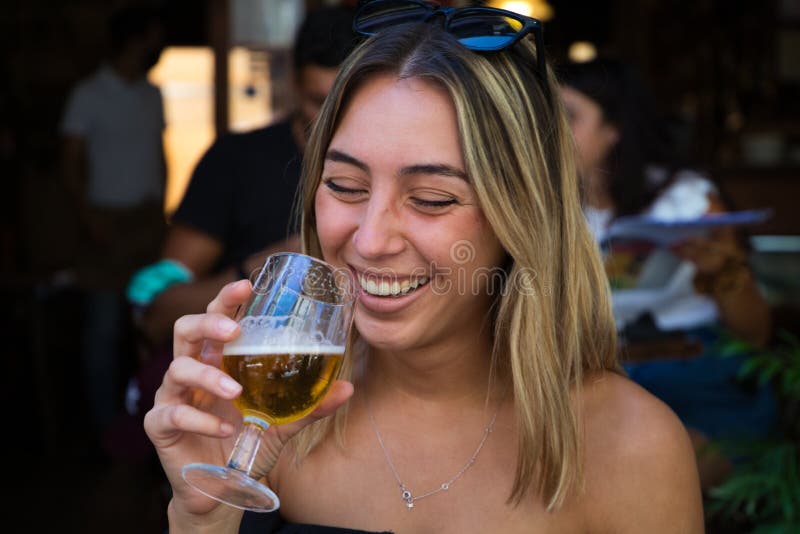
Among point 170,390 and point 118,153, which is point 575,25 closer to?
point 118,153

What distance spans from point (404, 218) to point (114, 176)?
447 centimetres

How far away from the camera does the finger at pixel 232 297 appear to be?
4.61ft

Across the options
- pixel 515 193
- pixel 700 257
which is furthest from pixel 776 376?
pixel 515 193

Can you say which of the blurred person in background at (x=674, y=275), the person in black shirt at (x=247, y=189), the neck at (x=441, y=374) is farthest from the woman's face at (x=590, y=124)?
the neck at (x=441, y=374)

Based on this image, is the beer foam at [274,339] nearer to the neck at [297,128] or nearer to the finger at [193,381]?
the finger at [193,381]

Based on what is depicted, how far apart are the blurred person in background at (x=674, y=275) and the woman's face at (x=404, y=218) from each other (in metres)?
1.08

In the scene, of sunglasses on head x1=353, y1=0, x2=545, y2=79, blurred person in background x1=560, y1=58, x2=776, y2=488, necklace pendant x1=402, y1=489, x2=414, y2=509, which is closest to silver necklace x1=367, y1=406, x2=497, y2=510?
necklace pendant x1=402, y1=489, x2=414, y2=509

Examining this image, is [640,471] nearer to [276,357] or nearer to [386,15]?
[276,357]

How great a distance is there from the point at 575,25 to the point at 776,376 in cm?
828

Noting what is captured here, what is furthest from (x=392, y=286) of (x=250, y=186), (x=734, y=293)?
Answer: (x=734, y=293)

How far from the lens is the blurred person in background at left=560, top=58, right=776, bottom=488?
2.82 meters

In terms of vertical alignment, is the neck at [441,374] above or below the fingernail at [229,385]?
below

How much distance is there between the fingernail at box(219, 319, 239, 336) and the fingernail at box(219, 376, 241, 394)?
7cm

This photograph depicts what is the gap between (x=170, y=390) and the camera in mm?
1408
